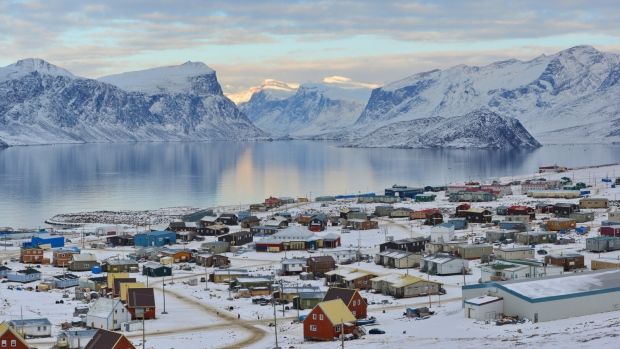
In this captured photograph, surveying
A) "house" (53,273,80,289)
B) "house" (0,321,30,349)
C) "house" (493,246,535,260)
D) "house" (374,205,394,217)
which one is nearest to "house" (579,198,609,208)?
"house" (374,205,394,217)

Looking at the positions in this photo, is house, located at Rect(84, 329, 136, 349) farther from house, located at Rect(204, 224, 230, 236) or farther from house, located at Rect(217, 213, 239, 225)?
house, located at Rect(217, 213, 239, 225)

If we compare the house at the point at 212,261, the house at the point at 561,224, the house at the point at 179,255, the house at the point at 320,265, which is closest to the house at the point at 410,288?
the house at the point at 320,265

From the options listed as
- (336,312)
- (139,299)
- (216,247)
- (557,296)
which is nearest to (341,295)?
(336,312)

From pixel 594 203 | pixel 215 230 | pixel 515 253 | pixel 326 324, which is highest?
pixel 594 203

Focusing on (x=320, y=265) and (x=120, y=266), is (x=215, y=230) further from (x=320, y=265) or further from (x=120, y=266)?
(x=320, y=265)

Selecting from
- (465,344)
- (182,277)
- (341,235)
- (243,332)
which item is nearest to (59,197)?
(341,235)

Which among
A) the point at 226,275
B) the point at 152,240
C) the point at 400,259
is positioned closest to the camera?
the point at 226,275

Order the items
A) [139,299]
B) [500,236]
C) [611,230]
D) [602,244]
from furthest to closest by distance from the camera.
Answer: [500,236] < [611,230] < [602,244] < [139,299]
